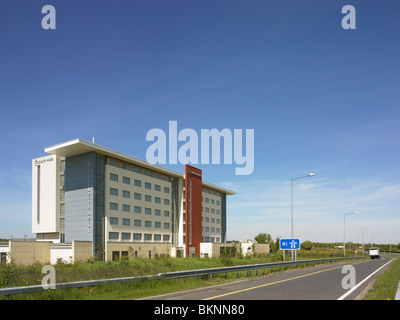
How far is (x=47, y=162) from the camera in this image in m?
55.1

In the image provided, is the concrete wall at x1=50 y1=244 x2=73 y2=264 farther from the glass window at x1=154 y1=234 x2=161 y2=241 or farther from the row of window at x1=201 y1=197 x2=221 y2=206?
the row of window at x1=201 y1=197 x2=221 y2=206

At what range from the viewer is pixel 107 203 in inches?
2007

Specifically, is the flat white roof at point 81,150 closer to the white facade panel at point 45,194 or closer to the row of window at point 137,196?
the white facade panel at point 45,194

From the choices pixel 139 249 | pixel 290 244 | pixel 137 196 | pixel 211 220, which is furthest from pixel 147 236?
pixel 290 244

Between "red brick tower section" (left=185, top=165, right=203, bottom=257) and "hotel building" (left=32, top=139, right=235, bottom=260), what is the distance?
8.1 inches

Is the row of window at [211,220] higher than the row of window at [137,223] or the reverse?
the reverse

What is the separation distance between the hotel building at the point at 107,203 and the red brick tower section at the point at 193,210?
0.21 metres

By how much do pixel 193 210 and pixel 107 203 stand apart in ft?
72.3

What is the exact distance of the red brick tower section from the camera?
66.8 metres

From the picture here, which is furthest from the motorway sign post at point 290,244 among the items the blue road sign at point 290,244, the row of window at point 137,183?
the row of window at point 137,183

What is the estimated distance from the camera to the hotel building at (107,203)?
4947cm

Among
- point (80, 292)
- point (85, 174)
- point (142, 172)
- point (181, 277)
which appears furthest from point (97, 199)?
point (80, 292)
